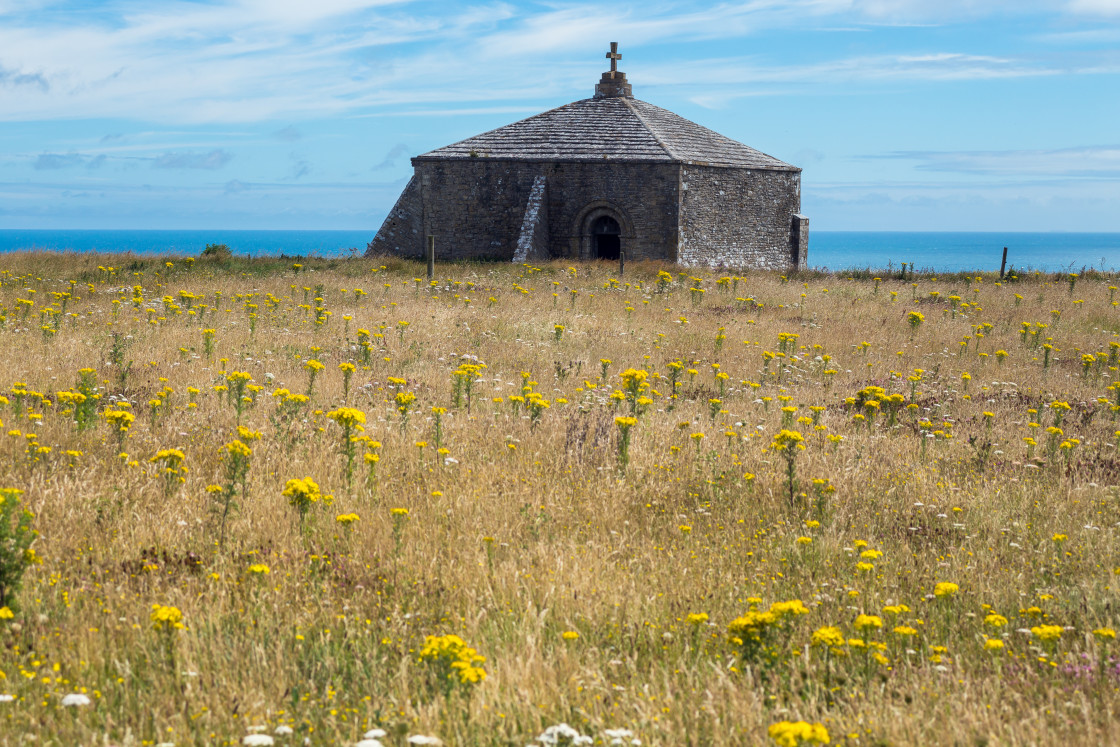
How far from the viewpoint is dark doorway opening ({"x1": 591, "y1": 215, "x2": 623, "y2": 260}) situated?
30.4 metres

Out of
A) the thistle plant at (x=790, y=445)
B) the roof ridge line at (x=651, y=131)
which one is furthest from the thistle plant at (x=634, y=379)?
the roof ridge line at (x=651, y=131)

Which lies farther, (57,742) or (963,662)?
(963,662)

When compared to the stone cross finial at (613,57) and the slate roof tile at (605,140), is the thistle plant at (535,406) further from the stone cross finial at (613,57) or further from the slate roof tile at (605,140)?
the stone cross finial at (613,57)

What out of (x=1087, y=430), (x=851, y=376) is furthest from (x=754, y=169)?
(x=1087, y=430)

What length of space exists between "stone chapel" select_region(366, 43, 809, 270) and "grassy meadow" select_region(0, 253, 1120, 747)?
63.4ft

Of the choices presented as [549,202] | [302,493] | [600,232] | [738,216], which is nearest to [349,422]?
[302,493]

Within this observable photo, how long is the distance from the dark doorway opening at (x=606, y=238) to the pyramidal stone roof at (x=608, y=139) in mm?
2504

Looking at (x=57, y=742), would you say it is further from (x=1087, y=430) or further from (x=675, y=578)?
(x=1087, y=430)

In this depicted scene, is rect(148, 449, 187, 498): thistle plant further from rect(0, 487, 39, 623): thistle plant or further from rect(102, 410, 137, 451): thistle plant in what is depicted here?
rect(0, 487, 39, 623): thistle plant

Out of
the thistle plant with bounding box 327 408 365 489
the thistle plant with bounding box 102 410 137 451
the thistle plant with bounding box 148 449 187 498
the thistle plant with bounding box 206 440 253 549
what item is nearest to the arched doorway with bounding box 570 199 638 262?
the thistle plant with bounding box 327 408 365 489

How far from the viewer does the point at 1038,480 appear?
659 centimetres

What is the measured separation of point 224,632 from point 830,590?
331 cm

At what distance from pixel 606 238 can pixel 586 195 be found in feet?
8.02

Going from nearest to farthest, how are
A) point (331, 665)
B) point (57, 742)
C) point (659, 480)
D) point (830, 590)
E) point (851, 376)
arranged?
point (57, 742) → point (331, 665) → point (830, 590) → point (659, 480) → point (851, 376)
